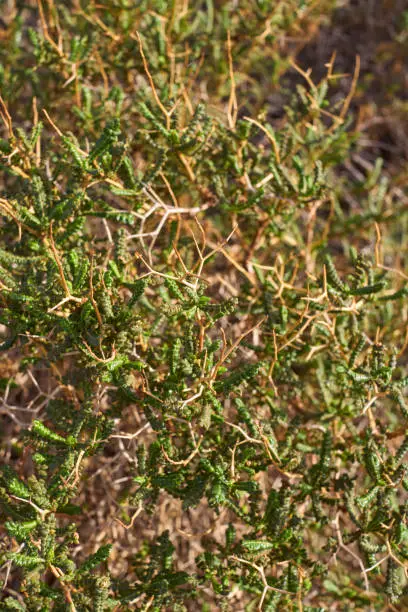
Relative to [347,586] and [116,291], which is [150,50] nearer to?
[116,291]

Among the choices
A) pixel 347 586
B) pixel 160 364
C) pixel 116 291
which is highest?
pixel 116 291

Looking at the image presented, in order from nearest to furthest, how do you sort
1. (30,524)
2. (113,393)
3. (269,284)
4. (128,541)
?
(30,524)
(113,393)
(269,284)
(128,541)

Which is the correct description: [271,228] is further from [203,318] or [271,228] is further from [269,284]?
[203,318]

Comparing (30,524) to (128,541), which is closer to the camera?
(30,524)

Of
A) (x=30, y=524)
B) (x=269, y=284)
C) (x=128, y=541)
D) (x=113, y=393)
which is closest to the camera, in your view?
(x=30, y=524)

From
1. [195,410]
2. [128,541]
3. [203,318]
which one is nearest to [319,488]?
[195,410]

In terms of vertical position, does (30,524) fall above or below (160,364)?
below
